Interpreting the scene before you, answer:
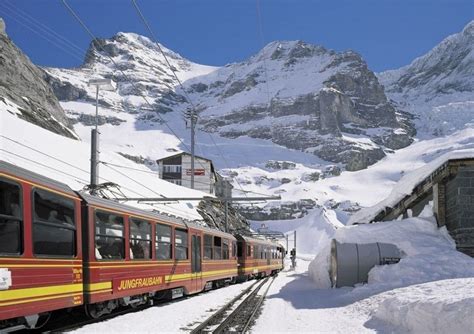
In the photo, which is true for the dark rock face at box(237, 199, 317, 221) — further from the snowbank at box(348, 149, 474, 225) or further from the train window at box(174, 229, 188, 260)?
the train window at box(174, 229, 188, 260)

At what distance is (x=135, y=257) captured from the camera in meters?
12.8

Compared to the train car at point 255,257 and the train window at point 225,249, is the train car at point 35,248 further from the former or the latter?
the train car at point 255,257

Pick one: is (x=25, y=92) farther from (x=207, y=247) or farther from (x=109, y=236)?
(x=109, y=236)

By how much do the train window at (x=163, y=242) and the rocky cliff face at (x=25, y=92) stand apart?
1801 inches

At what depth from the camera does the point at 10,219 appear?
780 centimetres

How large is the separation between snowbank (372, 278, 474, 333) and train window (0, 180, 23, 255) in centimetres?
699

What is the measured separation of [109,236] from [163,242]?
3.64 metres

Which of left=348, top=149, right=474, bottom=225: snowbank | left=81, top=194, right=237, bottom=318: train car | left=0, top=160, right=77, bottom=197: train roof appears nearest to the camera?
left=0, top=160, right=77, bottom=197: train roof

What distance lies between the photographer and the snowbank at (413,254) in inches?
653

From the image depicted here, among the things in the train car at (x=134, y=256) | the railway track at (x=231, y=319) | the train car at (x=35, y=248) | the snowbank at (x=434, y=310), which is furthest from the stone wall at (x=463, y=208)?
the train car at (x=35, y=248)

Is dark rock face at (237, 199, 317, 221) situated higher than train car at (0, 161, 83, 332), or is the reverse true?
Result: train car at (0, 161, 83, 332)

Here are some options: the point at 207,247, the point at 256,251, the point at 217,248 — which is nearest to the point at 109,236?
the point at 207,247

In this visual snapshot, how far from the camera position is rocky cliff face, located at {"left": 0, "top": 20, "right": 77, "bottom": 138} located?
61544 mm

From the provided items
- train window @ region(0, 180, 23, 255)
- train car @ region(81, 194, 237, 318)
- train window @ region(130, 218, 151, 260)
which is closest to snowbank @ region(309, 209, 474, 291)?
train car @ region(81, 194, 237, 318)
